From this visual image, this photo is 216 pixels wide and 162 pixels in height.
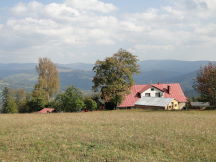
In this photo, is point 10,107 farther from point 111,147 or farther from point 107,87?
point 111,147

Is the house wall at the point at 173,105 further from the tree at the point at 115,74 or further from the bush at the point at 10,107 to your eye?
the bush at the point at 10,107

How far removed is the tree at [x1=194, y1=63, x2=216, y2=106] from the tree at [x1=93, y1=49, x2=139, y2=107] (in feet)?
51.4

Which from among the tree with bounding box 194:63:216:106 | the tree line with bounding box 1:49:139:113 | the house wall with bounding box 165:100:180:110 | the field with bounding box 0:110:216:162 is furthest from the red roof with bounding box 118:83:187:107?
the field with bounding box 0:110:216:162

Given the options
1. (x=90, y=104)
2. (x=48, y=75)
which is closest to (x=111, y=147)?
(x=90, y=104)

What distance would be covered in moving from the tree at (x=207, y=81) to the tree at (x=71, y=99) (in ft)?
91.2

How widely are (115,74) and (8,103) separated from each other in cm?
5260

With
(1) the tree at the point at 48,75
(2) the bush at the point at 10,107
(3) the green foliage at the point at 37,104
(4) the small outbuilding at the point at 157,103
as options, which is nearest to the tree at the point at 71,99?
(4) the small outbuilding at the point at 157,103

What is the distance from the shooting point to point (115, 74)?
6700 cm

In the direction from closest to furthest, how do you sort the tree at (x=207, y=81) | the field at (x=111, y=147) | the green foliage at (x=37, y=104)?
the field at (x=111, y=147) < the tree at (x=207, y=81) < the green foliage at (x=37, y=104)

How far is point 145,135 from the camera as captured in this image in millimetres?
16938

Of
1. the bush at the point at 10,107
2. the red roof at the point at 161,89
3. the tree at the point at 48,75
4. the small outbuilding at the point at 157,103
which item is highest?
the tree at the point at 48,75

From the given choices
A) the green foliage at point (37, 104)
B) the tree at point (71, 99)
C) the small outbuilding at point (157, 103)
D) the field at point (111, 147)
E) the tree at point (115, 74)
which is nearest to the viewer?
the field at point (111, 147)

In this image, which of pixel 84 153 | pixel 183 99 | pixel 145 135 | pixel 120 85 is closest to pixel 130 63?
pixel 120 85

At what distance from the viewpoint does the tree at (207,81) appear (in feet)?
198
